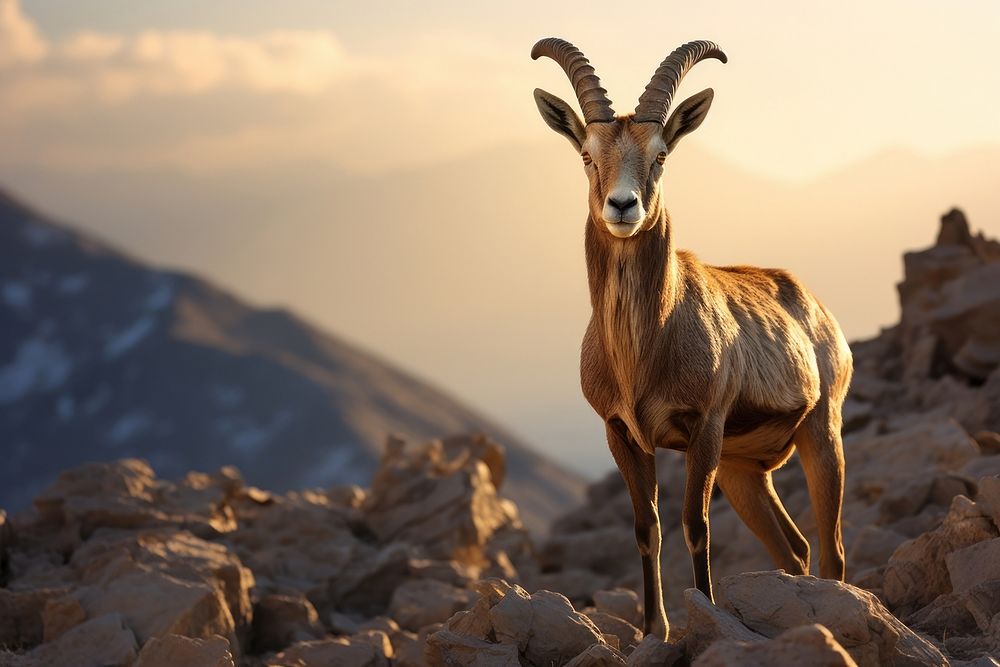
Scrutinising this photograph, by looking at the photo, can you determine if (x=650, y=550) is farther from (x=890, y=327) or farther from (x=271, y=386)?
(x=271, y=386)

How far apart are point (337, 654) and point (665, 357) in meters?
4.37

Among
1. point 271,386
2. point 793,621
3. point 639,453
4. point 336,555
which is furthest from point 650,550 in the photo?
point 271,386

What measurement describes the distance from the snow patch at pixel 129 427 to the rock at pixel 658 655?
6764 inches

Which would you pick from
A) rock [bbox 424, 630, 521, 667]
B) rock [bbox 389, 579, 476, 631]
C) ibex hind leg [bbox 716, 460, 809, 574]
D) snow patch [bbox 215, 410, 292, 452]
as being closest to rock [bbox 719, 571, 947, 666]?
rock [bbox 424, 630, 521, 667]

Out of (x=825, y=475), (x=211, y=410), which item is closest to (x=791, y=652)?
(x=825, y=475)

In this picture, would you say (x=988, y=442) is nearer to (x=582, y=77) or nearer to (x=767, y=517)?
(x=767, y=517)

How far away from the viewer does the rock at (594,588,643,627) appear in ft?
46.8

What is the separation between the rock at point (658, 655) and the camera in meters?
8.40

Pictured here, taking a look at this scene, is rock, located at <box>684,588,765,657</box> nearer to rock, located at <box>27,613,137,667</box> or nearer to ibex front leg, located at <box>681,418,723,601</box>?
ibex front leg, located at <box>681,418,723,601</box>

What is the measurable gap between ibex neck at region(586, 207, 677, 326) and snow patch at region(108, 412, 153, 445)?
558 feet

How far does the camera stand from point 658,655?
8.43 metres

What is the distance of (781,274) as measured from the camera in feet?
42.1

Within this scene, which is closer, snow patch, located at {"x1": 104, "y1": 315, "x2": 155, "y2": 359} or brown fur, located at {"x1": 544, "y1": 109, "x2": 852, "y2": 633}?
brown fur, located at {"x1": 544, "y1": 109, "x2": 852, "y2": 633}

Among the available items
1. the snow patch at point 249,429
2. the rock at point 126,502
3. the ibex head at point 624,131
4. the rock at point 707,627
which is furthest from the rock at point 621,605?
the snow patch at point 249,429
